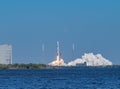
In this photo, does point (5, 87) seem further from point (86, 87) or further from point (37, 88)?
point (86, 87)

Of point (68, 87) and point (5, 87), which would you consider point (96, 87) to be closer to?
point (68, 87)

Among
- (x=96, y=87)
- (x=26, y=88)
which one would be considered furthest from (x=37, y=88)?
(x=96, y=87)

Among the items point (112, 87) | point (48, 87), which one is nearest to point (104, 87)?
point (112, 87)

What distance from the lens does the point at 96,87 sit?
118 m

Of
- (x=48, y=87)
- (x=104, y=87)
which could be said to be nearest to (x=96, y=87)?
(x=104, y=87)

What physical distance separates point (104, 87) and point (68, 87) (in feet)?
19.9

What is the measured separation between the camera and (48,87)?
122 m

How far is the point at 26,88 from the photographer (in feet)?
386

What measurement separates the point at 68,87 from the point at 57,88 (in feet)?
10.2

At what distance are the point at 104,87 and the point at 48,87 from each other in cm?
1008

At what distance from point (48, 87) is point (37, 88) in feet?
14.0

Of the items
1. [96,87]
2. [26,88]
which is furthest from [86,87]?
[26,88]

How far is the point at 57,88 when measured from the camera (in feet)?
383

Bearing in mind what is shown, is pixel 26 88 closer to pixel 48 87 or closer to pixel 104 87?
pixel 48 87
